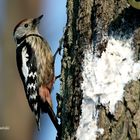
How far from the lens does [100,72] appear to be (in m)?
3.78

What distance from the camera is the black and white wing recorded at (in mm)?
6115

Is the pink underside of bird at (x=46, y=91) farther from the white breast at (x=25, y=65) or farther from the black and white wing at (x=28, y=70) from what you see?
the white breast at (x=25, y=65)

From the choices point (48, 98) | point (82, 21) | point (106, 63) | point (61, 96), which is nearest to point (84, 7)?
point (82, 21)

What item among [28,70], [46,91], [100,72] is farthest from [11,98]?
[100,72]

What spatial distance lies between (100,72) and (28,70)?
265 cm

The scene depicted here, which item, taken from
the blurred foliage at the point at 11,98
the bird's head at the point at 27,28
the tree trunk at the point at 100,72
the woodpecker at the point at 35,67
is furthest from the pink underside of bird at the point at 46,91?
the blurred foliage at the point at 11,98

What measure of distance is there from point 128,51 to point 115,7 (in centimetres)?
33

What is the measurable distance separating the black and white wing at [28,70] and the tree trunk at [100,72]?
6.13 ft

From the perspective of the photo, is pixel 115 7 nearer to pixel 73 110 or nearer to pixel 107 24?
pixel 107 24

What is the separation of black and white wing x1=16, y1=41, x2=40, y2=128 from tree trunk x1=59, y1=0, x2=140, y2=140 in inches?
73.6

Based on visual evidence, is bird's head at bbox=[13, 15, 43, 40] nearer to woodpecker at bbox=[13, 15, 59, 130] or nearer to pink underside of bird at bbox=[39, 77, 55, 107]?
woodpecker at bbox=[13, 15, 59, 130]

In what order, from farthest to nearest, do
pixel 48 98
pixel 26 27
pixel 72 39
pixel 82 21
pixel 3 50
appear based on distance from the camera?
pixel 3 50
pixel 26 27
pixel 48 98
pixel 72 39
pixel 82 21

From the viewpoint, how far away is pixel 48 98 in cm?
605

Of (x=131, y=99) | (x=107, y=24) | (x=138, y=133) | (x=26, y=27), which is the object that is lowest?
(x=138, y=133)
